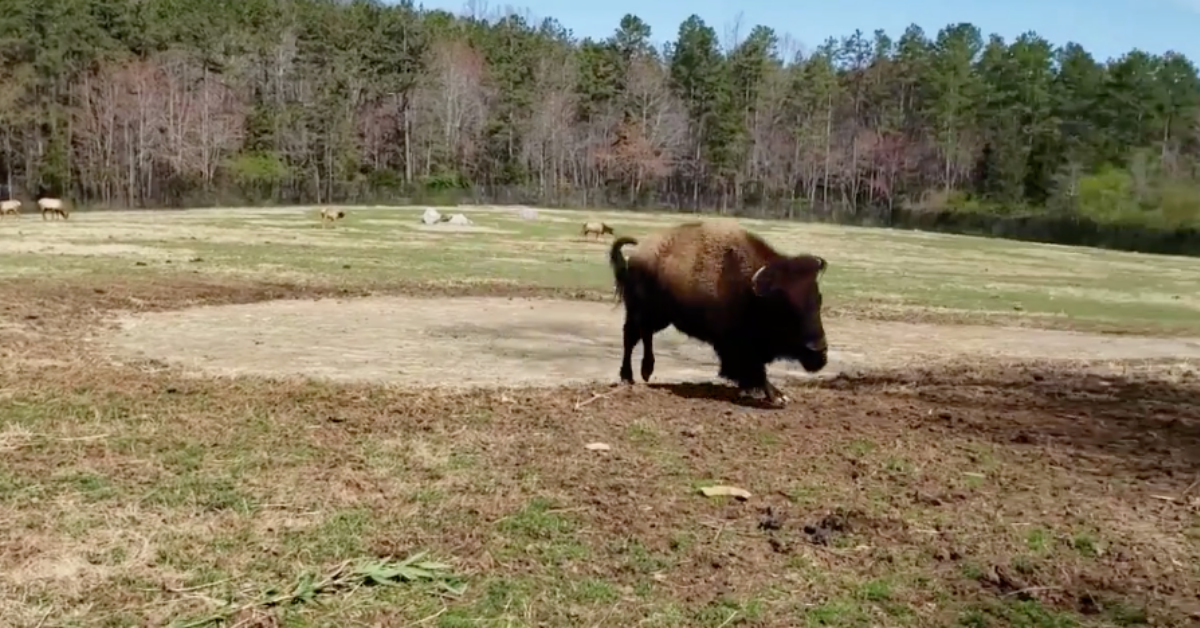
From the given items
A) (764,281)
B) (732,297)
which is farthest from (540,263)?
(764,281)

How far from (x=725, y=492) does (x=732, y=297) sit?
3795 millimetres

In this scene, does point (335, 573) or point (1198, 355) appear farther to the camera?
point (1198, 355)

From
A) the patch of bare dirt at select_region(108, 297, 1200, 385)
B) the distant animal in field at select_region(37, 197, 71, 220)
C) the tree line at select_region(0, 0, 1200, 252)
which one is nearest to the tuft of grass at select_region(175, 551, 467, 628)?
the patch of bare dirt at select_region(108, 297, 1200, 385)

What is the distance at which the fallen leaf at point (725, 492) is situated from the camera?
6312mm

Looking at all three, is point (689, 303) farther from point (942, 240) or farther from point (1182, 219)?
point (1182, 219)

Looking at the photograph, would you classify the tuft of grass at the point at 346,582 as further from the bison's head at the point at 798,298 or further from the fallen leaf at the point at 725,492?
the bison's head at the point at 798,298

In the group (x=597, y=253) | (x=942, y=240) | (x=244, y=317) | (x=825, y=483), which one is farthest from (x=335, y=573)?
(x=942, y=240)

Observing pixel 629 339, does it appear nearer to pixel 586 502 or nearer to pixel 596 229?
pixel 586 502

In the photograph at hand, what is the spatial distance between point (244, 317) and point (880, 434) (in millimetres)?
10710

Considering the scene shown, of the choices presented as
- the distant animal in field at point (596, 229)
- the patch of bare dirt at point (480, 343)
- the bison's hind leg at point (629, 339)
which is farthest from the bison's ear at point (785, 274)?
the distant animal in field at point (596, 229)

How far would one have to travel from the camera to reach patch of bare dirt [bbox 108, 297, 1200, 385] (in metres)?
11.8

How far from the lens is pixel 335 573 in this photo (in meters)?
4.83

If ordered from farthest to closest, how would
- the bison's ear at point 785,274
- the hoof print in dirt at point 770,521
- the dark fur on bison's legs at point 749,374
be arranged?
the dark fur on bison's legs at point 749,374 → the bison's ear at point 785,274 → the hoof print in dirt at point 770,521

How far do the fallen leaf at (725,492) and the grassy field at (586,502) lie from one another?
93 mm
